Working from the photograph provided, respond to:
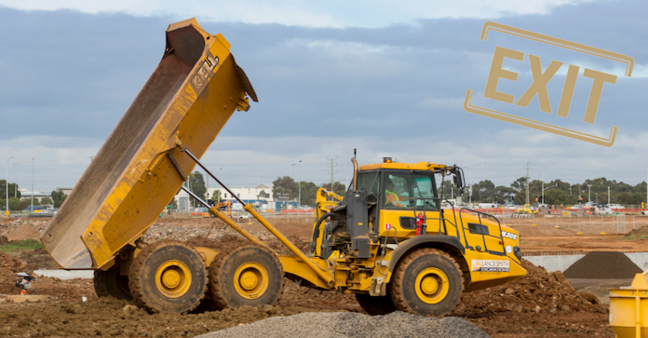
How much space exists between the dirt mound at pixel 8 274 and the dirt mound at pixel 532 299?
1024cm

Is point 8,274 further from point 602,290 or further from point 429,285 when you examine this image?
point 602,290

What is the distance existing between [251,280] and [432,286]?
3067 millimetres

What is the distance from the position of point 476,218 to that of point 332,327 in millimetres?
3923

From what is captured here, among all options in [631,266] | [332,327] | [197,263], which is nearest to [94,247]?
[197,263]

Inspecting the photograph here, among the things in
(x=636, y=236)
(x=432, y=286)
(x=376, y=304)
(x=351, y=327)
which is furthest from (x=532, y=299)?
(x=636, y=236)

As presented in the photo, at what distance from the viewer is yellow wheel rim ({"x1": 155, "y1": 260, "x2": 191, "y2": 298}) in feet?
31.2

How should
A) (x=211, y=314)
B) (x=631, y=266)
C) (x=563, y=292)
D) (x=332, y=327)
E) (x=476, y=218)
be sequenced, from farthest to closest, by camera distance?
(x=631, y=266)
(x=563, y=292)
(x=476, y=218)
(x=211, y=314)
(x=332, y=327)

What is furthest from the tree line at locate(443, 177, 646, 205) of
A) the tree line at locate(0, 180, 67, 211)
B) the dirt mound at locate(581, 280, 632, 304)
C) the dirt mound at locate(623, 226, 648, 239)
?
the dirt mound at locate(581, 280, 632, 304)

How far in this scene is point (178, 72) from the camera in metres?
11.2

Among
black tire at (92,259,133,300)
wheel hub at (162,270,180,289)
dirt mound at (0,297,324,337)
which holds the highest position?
wheel hub at (162,270,180,289)

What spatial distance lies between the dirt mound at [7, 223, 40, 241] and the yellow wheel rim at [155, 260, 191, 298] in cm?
3130

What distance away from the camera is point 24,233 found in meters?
38.1

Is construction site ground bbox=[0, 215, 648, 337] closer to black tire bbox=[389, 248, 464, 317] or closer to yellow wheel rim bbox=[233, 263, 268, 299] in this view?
yellow wheel rim bbox=[233, 263, 268, 299]

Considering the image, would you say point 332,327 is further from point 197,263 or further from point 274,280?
point 197,263
